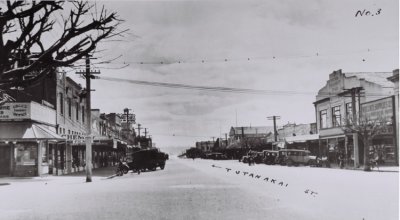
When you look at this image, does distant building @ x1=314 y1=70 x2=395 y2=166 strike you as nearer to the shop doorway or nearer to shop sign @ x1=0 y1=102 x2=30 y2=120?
shop sign @ x1=0 y1=102 x2=30 y2=120

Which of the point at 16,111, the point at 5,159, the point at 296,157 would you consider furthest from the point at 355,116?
the point at 5,159

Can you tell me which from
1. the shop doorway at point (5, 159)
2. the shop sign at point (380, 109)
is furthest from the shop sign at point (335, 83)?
the shop doorway at point (5, 159)

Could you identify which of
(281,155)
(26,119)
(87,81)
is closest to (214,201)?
(87,81)

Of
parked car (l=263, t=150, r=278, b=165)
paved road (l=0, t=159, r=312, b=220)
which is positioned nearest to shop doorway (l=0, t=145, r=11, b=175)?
paved road (l=0, t=159, r=312, b=220)

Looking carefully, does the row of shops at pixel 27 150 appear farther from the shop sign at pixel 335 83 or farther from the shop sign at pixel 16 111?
the shop sign at pixel 335 83

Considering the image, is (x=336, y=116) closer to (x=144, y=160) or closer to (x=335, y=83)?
(x=335, y=83)

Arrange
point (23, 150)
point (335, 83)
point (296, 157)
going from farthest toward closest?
1. point (335, 83)
2. point (296, 157)
3. point (23, 150)
